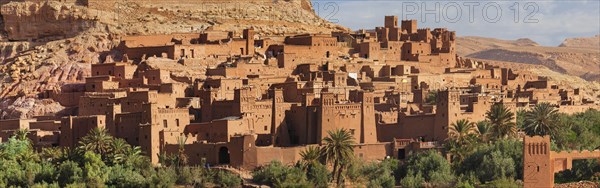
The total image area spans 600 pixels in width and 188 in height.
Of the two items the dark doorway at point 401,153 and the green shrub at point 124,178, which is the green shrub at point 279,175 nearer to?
the green shrub at point 124,178

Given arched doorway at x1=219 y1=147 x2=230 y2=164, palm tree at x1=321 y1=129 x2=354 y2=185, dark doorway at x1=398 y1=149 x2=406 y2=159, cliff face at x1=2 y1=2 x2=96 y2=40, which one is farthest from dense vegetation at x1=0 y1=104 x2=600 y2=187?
cliff face at x1=2 y1=2 x2=96 y2=40

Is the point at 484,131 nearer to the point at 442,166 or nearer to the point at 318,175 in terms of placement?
the point at 442,166

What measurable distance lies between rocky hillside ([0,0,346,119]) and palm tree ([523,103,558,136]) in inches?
657

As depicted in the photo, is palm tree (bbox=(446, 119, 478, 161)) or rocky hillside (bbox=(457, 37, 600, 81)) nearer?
palm tree (bbox=(446, 119, 478, 161))

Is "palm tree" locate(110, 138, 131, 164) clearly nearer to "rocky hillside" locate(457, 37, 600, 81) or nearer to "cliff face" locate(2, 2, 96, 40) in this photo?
"cliff face" locate(2, 2, 96, 40)

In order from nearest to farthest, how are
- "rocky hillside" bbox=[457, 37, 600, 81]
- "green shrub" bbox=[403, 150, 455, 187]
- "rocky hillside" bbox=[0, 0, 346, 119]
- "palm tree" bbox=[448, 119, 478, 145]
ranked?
"green shrub" bbox=[403, 150, 455, 187], "palm tree" bbox=[448, 119, 478, 145], "rocky hillside" bbox=[0, 0, 346, 119], "rocky hillside" bbox=[457, 37, 600, 81]

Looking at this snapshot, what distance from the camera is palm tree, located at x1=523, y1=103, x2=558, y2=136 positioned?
48812 millimetres

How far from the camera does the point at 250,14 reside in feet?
215

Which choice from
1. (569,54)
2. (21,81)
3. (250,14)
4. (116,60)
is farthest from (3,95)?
(569,54)

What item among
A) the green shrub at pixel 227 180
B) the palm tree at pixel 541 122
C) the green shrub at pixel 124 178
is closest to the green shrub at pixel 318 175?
the green shrub at pixel 227 180

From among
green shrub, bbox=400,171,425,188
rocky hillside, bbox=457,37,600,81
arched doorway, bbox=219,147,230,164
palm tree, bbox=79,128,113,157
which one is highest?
rocky hillside, bbox=457,37,600,81


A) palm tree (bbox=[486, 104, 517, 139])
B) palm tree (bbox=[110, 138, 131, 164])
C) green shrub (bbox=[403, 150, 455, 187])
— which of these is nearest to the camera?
green shrub (bbox=[403, 150, 455, 187])

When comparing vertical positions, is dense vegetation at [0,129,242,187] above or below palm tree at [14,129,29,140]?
below

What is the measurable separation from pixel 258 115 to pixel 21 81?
1247 cm
